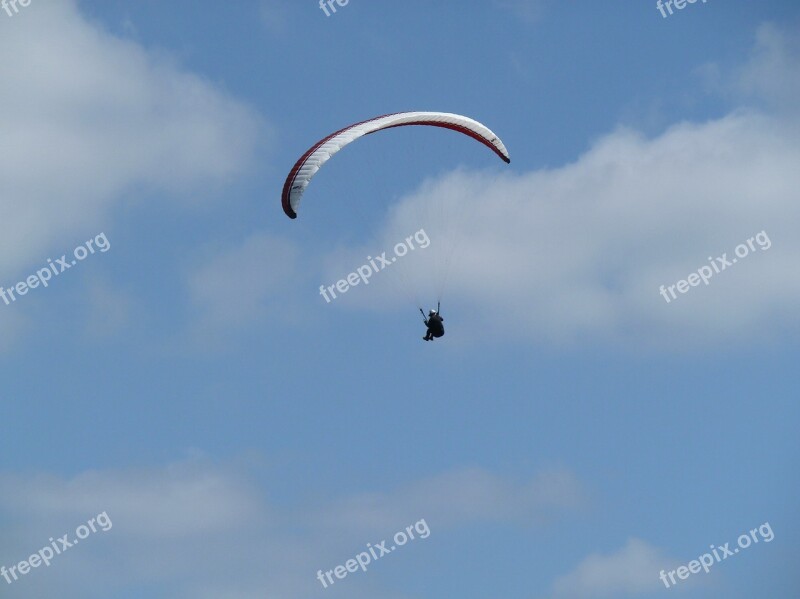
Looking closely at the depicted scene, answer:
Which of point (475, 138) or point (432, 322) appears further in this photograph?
point (475, 138)

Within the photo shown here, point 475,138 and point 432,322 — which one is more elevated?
point 475,138

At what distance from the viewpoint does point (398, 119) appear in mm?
66000

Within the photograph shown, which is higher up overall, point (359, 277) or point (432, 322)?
point (359, 277)

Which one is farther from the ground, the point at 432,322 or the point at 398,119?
the point at 398,119

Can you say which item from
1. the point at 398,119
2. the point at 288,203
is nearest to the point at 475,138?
the point at 398,119

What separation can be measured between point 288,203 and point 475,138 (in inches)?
427

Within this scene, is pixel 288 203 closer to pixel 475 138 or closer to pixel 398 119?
pixel 398 119

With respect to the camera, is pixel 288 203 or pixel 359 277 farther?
pixel 359 277

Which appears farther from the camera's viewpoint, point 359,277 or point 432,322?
point 359,277

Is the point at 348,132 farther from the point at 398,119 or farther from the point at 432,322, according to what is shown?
the point at 432,322

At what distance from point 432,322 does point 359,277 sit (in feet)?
27.9

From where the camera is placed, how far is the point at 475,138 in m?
69.9

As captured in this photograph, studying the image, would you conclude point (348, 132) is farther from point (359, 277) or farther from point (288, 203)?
point (359, 277)

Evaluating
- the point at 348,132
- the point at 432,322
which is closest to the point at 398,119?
the point at 348,132
